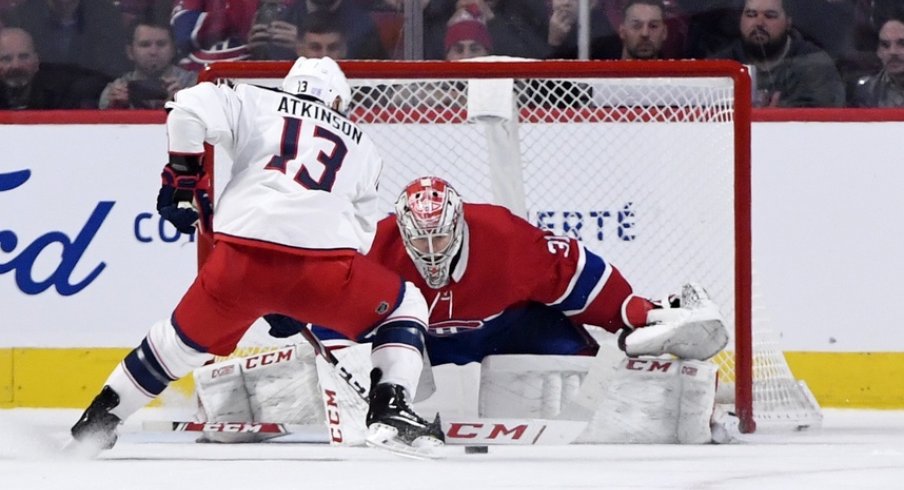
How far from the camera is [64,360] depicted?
457 cm

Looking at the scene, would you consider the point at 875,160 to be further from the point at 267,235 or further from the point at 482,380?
the point at 267,235

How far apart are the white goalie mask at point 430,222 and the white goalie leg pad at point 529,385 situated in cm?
34

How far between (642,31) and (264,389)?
152 centimetres

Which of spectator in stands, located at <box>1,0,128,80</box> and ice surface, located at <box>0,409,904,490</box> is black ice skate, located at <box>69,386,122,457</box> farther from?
spectator in stands, located at <box>1,0,128,80</box>

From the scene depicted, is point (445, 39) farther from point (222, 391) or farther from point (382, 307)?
point (382, 307)

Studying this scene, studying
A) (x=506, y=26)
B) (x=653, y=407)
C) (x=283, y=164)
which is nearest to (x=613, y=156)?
(x=506, y=26)

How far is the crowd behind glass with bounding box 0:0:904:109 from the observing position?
4.55 meters

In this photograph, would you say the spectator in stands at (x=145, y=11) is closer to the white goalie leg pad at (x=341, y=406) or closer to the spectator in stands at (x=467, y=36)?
the spectator in stands at (x=467, y=36)

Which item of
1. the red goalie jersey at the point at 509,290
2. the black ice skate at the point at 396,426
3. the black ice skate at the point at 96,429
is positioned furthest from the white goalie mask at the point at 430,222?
the black ice skate at the point at 96,429

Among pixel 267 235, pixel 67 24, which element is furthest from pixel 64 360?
pixel 267 235

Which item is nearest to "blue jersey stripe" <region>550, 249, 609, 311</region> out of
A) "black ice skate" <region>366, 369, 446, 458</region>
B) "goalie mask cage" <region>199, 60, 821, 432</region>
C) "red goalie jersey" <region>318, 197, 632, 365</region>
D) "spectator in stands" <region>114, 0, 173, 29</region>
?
"red goalie jersey" <region>318, 197, 632, 365</region>

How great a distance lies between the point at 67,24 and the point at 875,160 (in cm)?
232

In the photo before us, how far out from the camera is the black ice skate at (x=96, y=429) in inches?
127

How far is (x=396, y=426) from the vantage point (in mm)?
3115
